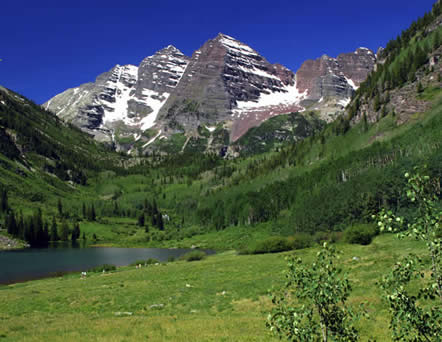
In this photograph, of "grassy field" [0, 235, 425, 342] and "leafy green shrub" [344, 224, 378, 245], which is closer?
"grassy field" [0, 235, 425, 342]

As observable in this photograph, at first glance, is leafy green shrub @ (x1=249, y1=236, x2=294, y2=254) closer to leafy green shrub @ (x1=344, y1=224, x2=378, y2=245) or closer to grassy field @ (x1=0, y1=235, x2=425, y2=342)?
leafy green shrub @ (x1=344, y1=224, x2=378, y2=245)

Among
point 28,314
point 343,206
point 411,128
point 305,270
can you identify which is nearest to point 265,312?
point 305,270

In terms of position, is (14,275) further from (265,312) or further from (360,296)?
(360,296)

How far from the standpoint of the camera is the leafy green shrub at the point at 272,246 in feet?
295

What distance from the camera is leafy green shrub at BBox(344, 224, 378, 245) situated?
7888 centimetres

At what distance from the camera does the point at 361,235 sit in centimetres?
7894

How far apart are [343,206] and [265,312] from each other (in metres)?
115

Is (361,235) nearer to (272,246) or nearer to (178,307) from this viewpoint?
(272,246)

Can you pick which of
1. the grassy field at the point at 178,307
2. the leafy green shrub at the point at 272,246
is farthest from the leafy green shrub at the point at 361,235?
the grassy field at the point at 178,307

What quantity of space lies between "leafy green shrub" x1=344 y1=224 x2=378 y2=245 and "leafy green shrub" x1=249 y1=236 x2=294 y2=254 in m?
15.5

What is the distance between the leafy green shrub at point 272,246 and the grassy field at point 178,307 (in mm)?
29289

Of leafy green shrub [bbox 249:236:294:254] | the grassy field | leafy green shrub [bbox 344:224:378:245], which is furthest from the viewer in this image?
leafy green shrub [bbox 249:236:294:254]

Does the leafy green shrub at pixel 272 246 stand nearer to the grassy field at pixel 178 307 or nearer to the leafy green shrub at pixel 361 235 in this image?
the leafy green shrub at pixel 361 235

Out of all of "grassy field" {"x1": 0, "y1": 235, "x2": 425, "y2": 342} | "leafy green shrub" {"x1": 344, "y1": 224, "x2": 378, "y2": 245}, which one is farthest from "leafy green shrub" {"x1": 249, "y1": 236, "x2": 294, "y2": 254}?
"grassy field" {"x1": 0, "y1": 235, "x2": 425, "y2": 342}
